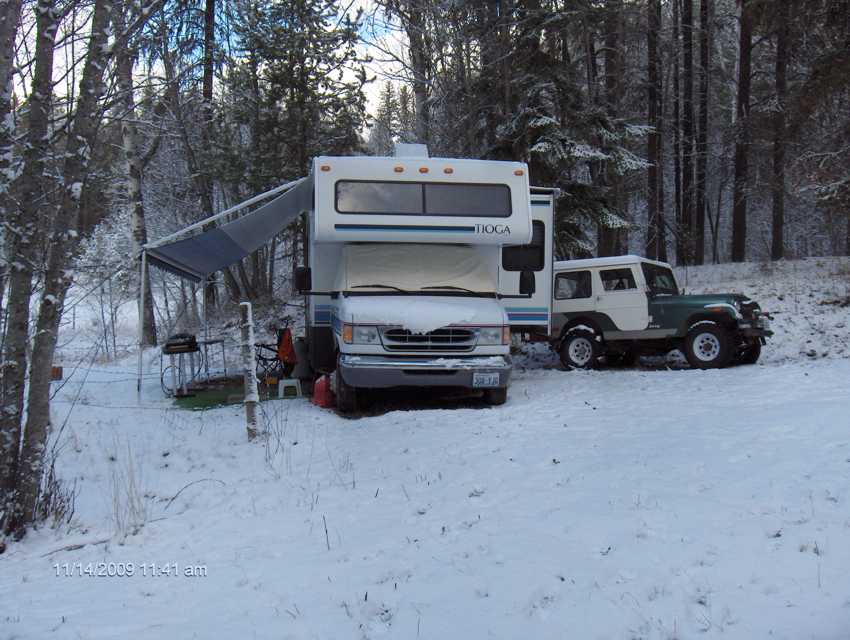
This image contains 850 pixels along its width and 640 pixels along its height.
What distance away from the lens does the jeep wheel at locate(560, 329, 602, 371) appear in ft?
38.8

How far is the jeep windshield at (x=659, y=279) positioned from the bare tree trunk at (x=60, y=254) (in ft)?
29.3

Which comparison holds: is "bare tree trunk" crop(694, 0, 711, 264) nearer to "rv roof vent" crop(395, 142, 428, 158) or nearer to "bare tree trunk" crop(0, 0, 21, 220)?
"rv roof vent" crop(395, 142, 428, 158)

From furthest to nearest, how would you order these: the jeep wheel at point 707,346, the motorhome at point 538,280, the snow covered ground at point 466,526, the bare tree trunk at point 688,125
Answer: the bare tree trunk at point 688,125
the jeep wheel at point 707,346
the motorhome at point 538,280
the snow covered ground at point 466,526

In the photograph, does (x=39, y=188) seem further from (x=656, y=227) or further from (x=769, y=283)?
(x=656, y=227)

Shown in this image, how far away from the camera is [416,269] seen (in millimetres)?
9008

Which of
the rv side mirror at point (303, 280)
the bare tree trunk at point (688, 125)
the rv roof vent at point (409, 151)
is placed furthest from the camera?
the bare tree trunk at point (688, 125)

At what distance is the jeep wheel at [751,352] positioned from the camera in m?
11.0

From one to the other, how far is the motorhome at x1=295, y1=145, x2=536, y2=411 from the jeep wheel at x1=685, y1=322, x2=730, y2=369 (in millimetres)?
3724

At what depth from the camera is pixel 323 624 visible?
3627 mm

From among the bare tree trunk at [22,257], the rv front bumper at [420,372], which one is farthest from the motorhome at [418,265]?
the bare tree trunk at [22,257]

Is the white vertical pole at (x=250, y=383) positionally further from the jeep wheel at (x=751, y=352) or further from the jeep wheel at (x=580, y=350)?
the jeep wheel at (x=751, y=352)

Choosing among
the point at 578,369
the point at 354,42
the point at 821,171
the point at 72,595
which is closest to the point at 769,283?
the point at 821,171

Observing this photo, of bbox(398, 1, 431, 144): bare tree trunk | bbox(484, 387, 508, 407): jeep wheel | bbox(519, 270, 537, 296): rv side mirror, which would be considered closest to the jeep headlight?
bbox(484, 387, 508, 407): jeep wheel

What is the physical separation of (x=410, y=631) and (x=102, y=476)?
405cm
